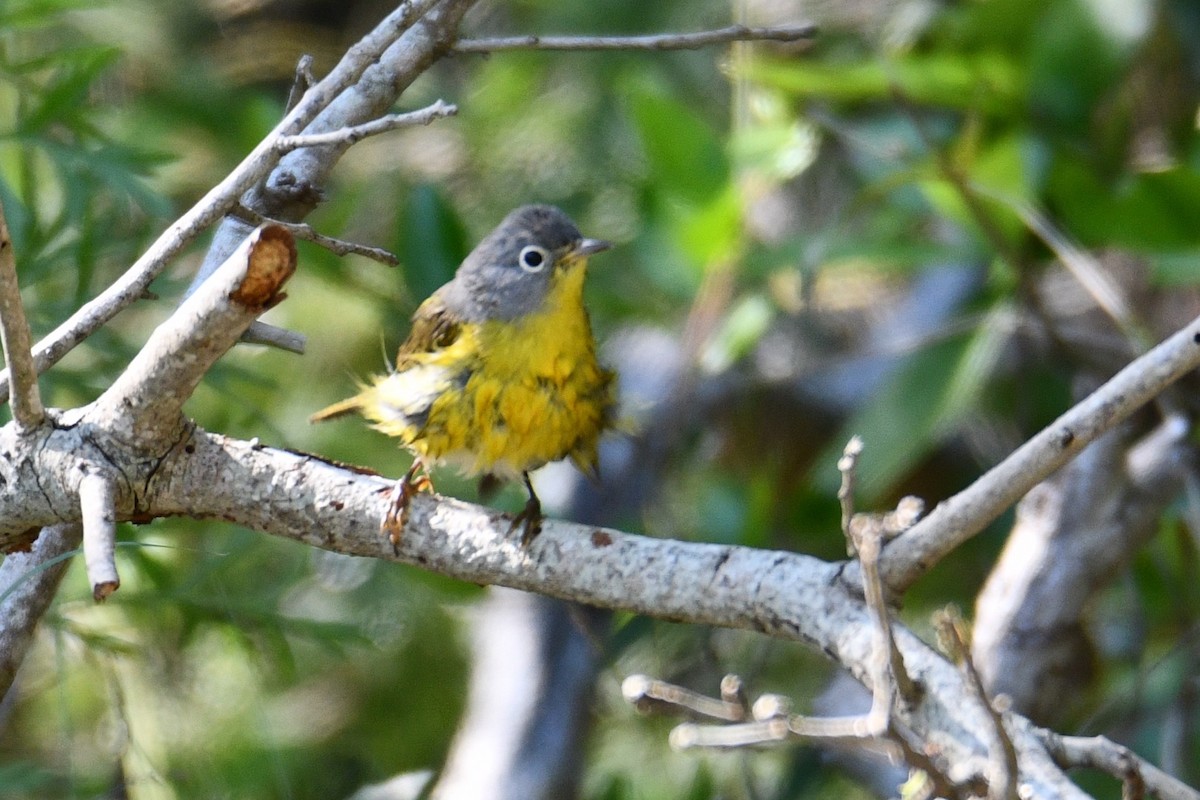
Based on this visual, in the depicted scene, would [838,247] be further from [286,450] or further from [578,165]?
[286,450]

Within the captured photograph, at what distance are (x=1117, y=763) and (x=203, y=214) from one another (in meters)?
1.19

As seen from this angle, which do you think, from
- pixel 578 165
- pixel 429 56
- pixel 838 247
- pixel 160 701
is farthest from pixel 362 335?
pixel 429 56

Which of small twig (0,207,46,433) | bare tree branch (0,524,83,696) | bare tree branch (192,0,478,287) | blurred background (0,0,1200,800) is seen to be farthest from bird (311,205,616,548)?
small twig (0,207,46,433)

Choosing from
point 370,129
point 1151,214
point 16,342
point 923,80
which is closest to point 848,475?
point 370,129

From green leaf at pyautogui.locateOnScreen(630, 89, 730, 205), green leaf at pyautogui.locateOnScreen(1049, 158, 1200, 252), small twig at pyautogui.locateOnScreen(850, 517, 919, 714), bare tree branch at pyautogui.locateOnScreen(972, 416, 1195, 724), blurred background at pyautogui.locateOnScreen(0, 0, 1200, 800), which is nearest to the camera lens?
small twig at pyautogui.locateOnScreen(850, 517, 919, 714)

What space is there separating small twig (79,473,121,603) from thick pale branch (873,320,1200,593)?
35.1 inches

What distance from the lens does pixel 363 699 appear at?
405 centimetres

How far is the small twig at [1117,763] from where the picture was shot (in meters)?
1.39

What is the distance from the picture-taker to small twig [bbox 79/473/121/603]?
4.04 ft

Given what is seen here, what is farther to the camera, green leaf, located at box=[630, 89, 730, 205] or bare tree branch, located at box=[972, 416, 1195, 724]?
green leaf, located at box=[630, 89, 730, 205]

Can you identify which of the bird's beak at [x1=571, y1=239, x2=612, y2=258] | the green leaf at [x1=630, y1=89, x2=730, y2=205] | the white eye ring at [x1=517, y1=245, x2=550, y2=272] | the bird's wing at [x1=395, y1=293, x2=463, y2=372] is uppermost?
the green leaf at [x1=630, y1=89, x2=730, y2=205]

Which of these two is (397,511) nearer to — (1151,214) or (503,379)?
(503,379)

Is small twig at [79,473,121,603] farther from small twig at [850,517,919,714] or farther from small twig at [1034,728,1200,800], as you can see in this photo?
small twig at [1034,728,1200,800]

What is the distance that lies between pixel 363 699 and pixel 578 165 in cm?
173
